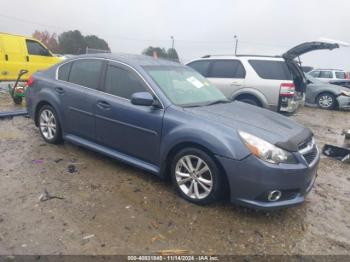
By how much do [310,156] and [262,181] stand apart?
834 mm

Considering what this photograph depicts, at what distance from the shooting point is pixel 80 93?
4.82 m

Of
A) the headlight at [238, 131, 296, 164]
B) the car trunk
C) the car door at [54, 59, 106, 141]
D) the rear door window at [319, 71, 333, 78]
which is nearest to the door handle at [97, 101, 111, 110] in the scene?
the car door at [54, 59, 106, 141]

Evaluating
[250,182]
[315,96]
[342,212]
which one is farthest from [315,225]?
[315,96]

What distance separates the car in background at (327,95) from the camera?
13922 millimetres

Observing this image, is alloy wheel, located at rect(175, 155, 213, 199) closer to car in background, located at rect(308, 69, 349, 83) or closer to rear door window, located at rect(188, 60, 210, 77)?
rear door window, located at rect(188, 60, 210, 77)

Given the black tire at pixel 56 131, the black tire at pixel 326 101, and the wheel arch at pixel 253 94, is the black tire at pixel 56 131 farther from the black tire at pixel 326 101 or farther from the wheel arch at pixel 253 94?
the black tire at pixel 326 101

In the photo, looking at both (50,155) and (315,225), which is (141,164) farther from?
(315,225)

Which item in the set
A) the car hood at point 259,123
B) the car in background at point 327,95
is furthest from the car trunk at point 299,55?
the car hood at point 259,123

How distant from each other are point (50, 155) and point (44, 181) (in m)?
0.99

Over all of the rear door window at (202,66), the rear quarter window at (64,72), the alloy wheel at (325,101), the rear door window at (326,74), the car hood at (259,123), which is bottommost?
the alloy wheel at (325,101)

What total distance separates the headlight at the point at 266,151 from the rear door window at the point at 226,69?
504cm

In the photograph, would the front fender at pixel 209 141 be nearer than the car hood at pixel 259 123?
Yes

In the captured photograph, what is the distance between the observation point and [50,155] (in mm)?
5164

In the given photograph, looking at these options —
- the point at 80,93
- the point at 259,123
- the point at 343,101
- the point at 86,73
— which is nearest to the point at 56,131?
the point at 80,93
